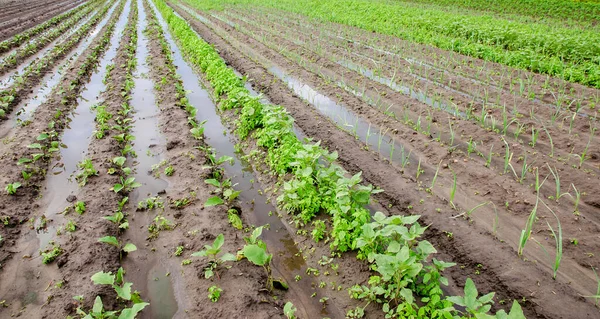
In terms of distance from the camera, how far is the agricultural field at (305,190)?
3.05m

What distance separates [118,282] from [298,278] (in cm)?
166

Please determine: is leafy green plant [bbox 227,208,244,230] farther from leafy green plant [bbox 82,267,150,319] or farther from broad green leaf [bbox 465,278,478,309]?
broad green leaf [bbox 465,278,478,309]

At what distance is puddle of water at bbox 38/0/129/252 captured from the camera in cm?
424

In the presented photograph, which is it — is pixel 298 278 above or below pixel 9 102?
below

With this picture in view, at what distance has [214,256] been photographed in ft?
10.7

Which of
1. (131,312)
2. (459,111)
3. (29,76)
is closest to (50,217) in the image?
(131,312)

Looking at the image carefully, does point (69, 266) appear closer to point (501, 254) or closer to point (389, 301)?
point (389, 301)

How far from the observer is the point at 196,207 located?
4285 millimetres

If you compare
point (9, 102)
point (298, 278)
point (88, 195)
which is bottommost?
point (298, 278)

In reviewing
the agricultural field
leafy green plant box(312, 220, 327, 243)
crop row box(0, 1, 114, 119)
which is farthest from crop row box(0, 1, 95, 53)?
leafy green plant box(312, 220, 327, 243)

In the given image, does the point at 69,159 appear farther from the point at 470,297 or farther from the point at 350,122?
the point at 470,297

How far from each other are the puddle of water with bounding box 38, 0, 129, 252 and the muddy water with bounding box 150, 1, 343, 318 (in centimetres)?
206

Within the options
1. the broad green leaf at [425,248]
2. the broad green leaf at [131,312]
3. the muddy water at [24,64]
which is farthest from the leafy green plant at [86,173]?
the muddy water at [24,64]

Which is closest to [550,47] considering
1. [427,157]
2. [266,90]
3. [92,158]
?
[427,157]
